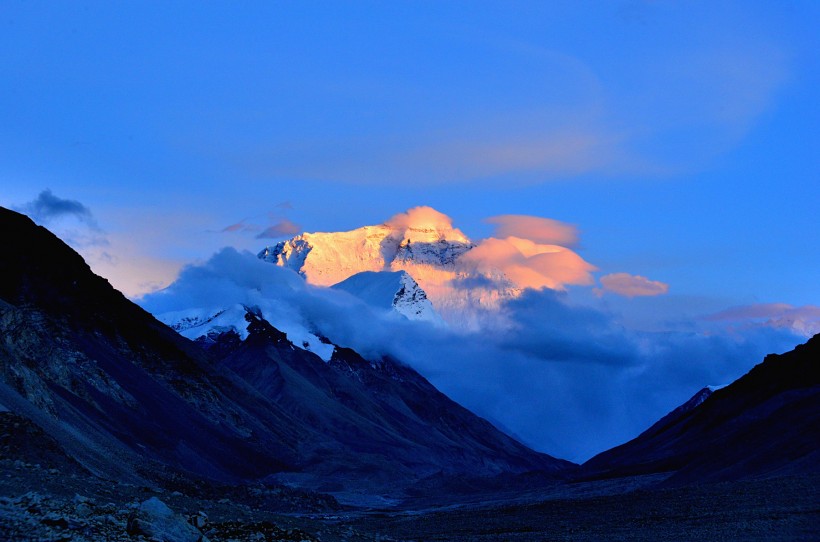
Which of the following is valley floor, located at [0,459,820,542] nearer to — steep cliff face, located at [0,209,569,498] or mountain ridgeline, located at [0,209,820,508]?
mountain ridgeline, located at [0,209,820,508]

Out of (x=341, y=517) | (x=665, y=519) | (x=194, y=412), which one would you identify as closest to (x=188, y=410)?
(x=194, y=412)

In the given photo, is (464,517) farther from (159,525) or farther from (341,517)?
(159,525)

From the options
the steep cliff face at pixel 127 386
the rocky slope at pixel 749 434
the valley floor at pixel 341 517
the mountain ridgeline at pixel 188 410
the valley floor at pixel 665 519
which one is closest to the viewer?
the valley floor at pixel 341 517

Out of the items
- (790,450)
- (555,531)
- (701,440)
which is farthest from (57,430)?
(701,440)

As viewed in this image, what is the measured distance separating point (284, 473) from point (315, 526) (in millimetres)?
107837

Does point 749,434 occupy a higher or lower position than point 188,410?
higher

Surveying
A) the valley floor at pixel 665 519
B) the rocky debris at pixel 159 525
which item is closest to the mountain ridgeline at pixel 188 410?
the valley floor at pixel 665 519

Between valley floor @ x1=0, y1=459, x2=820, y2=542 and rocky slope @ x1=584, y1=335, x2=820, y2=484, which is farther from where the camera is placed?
rocky slope @ x1=584, y1=335, x2=820, y2=484

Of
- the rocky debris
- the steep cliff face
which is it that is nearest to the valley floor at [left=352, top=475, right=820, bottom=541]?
the rocky debris

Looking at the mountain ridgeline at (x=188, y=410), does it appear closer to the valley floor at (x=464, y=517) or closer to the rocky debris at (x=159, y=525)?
the valley floor at (x=464, y=517)

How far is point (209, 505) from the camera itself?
4512 centimetres

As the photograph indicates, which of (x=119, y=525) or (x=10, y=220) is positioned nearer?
(x=119, y=525)

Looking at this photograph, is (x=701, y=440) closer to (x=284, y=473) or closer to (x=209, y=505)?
(x=284, y=473)

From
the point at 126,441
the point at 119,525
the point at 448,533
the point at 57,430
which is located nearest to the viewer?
the point at 119,525
